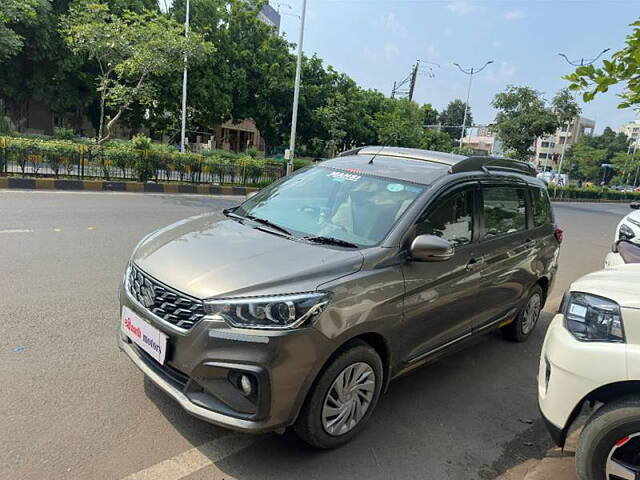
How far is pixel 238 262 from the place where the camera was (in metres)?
2.66

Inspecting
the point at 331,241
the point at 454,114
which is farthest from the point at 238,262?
the point at 454,114

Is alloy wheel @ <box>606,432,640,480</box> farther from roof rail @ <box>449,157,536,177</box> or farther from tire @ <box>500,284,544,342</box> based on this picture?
tire @ <box>500,284,544,342</box>

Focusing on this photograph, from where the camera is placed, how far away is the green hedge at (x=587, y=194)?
35.5m

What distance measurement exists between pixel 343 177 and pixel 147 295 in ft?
5.87

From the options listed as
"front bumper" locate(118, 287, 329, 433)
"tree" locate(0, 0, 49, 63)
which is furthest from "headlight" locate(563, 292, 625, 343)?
"tree" locate(0, 0, 49, 63)

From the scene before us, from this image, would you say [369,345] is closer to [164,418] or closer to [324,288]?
[324,288]

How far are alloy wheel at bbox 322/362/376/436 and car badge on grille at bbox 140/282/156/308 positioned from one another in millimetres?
1127

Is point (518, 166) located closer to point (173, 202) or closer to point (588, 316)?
point (588, 316)

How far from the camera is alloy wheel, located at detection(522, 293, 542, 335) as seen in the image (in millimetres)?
4809

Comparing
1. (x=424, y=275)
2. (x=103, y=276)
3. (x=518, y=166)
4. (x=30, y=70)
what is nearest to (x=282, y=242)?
(x=424, y=275)

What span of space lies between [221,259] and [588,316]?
2.04 meters

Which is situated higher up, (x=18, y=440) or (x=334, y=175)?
(x=334, y=175)

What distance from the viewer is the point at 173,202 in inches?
494

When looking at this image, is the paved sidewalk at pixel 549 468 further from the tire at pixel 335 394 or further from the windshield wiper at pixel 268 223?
the windshield wiper at pixel 268 223
